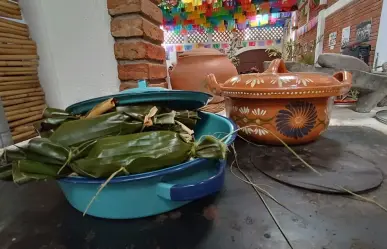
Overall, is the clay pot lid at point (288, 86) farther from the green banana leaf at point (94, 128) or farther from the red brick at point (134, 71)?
the red brick at point (134, 71)

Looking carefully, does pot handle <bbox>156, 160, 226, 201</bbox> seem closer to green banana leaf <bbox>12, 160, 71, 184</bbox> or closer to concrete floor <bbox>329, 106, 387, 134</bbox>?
green banana leaf <bbox>12, 160, 71, 184</bbox>

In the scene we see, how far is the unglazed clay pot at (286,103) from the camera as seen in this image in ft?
1.26

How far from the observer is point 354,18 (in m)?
2.89

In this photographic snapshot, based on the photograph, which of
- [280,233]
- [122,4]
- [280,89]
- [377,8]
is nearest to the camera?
[280,233]

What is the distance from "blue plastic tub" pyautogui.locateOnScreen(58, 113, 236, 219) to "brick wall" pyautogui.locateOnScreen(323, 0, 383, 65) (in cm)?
312

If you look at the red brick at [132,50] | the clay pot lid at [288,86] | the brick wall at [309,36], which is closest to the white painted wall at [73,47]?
the red brick at [132,50]

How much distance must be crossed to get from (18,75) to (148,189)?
88 cm

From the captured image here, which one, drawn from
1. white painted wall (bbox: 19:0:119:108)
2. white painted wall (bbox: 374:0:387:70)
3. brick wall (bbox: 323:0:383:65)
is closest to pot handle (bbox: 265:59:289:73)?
white painted wall (bbox: 19:0:119:108)

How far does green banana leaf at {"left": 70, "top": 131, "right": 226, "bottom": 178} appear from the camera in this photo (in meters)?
0.20

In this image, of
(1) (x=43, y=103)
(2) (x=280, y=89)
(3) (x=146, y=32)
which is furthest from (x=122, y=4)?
(2) (x=280, y=89)

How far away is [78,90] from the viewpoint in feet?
2.74

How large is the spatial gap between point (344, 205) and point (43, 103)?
104cm

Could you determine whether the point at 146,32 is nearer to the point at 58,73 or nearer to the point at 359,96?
the point at 58,73

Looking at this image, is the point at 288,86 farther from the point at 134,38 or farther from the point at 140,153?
the point at 134,38
